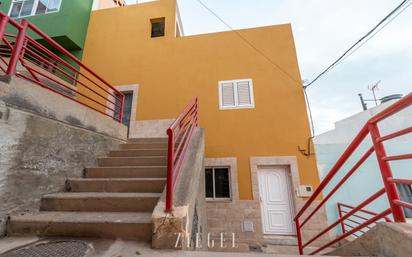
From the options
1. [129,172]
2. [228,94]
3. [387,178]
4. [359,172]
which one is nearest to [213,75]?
[228,94]

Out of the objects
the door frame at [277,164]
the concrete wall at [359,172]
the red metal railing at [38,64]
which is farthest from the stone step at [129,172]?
the concrete wall at [359,172]

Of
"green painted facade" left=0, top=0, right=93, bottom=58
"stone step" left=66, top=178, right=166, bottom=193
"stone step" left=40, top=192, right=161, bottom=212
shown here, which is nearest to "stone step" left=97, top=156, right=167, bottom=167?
"stone step" left=66, top=178, right=166, bottom=193

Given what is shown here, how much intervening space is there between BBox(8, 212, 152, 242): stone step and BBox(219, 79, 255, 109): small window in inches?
172

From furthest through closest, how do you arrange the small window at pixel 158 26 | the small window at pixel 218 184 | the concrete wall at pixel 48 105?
1. the small window at pixel 158 26
2. the small window at pixel 218 184
3. the concrete wall at pixel 48 105

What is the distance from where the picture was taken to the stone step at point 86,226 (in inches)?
68.2

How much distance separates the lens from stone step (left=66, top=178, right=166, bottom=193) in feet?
7.84

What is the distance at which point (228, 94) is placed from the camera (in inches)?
223

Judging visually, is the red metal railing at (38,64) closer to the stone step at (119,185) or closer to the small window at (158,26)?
the stone step at (119,185)

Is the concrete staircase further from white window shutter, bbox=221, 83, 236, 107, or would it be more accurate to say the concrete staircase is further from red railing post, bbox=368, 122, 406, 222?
white window shutter, bbox=221, 83, 236, 107

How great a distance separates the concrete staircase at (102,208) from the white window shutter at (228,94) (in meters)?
3.28

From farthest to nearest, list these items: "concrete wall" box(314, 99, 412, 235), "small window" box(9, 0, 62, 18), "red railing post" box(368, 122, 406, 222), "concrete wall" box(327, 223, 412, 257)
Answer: "small window" box(9, 0, 62, 18) < "concrete wall" box(314, 99, 412, 235) < "red railing post" box(368, 122, 406, 222) < "concrete wall" box(327, 223, 412, 257)

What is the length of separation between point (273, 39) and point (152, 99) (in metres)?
4.91

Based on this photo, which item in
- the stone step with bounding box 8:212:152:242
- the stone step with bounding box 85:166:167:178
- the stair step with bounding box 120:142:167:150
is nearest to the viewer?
the stone step with bounding box 8:212:152:242

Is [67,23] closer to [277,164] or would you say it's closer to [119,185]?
[119,185]
